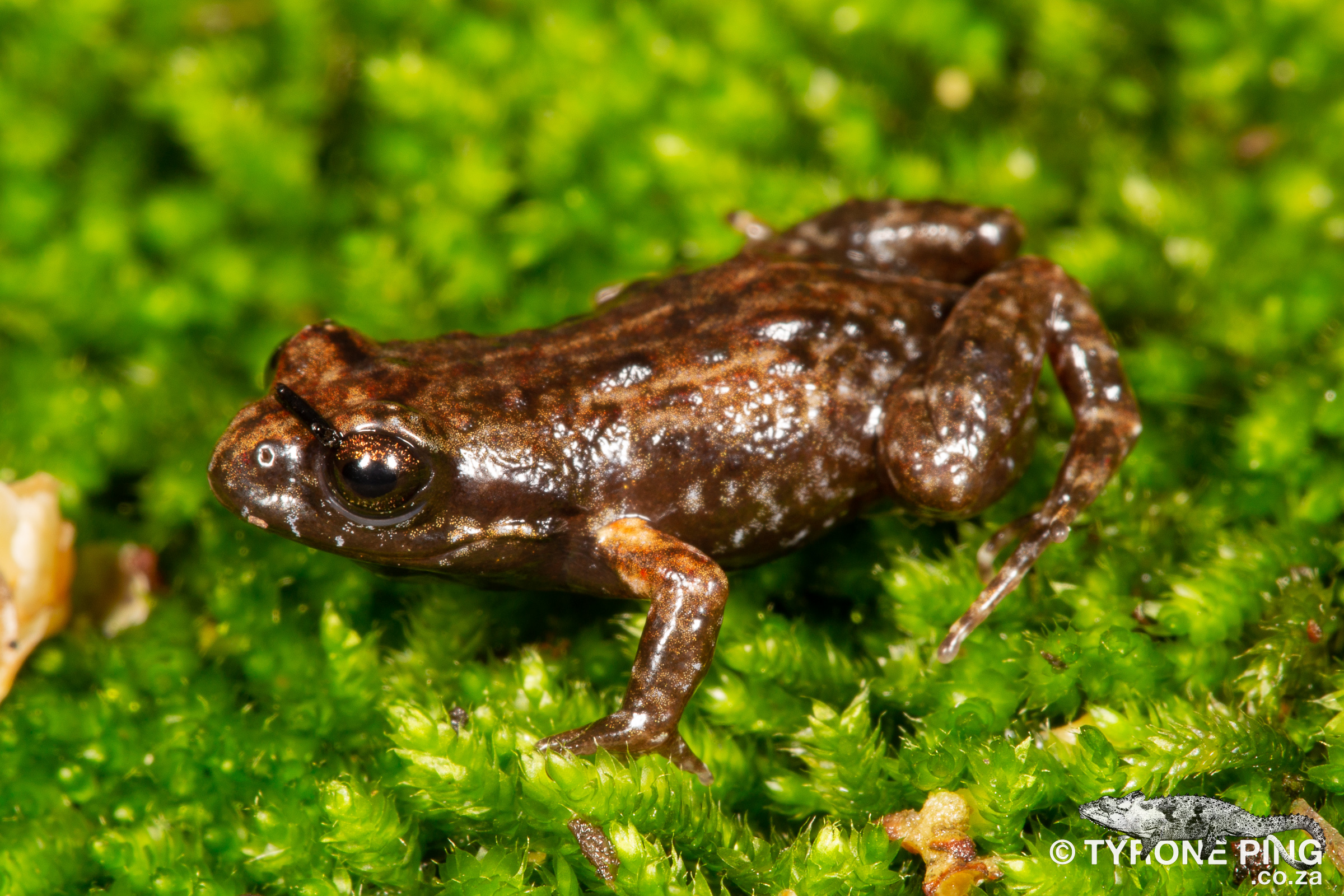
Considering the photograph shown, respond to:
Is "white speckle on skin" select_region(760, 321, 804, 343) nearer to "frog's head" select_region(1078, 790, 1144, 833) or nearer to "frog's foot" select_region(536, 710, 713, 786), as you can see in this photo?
"frog's foot" select_region(536, 710, 713, 786)

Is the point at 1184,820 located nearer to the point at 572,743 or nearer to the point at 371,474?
the point at 572,743

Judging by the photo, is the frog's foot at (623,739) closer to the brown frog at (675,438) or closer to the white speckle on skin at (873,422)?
the brown frog at (675,438)

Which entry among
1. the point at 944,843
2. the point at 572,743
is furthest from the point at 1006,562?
the point at 572,743

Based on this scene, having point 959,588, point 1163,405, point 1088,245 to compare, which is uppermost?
point 1088,245

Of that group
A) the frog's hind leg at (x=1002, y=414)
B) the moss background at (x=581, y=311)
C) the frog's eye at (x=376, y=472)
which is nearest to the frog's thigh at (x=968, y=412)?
the frog's hind leg at (x=1002, y=414)

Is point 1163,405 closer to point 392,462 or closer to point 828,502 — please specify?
point 828,502

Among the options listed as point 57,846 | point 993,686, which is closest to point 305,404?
point 57,846
